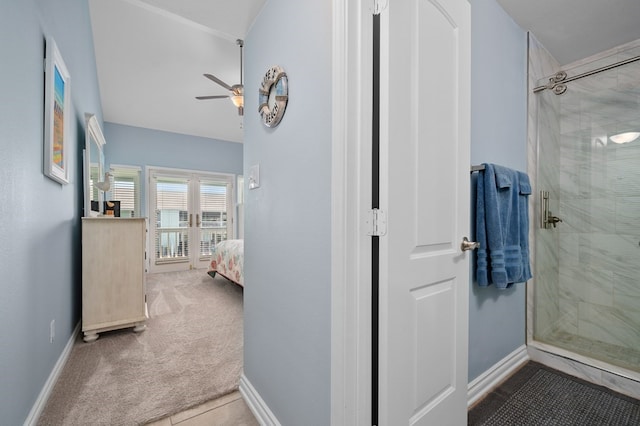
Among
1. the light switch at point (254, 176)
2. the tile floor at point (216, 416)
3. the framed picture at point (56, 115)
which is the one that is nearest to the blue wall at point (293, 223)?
the light switch at point (254, 176)

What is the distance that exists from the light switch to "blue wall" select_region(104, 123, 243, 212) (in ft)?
15.2

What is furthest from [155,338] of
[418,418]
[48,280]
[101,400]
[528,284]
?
[528,284]

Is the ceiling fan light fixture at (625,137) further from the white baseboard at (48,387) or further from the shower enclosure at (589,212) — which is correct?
the white baseboard at (48,387)

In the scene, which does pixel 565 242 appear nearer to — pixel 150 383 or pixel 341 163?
pixel 341 163

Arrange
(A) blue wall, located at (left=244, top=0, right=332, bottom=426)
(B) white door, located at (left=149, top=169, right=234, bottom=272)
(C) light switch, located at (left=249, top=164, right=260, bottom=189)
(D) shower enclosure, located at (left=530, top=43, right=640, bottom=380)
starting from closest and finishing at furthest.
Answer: (A) blue wall, located at (left=244, top=0, right=332, bottom=426)
(C) light switch, located at (left=249, top=164, right=260, bottom=189)
(D) shower enclosure, located at (left=530, top=43, right=640, bottom=380)
(B) white door, located at (left=149, top=169, right=234, bottom=272)

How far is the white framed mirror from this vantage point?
2664 mm

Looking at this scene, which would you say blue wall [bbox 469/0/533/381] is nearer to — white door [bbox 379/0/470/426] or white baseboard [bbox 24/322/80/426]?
white door [bbox 379/0/470/426]

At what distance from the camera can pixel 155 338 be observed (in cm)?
236

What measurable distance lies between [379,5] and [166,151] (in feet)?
18.2

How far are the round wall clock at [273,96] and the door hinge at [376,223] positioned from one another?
2.27 ft

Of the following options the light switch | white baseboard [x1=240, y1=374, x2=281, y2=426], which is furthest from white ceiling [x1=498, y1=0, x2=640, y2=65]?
white baseboard [x1=240, y1=374, x2=281, y2=426]

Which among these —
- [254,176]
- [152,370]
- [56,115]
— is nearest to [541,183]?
[254,176]

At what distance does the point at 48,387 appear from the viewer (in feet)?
5.16

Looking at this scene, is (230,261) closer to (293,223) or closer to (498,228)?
(293,223)
